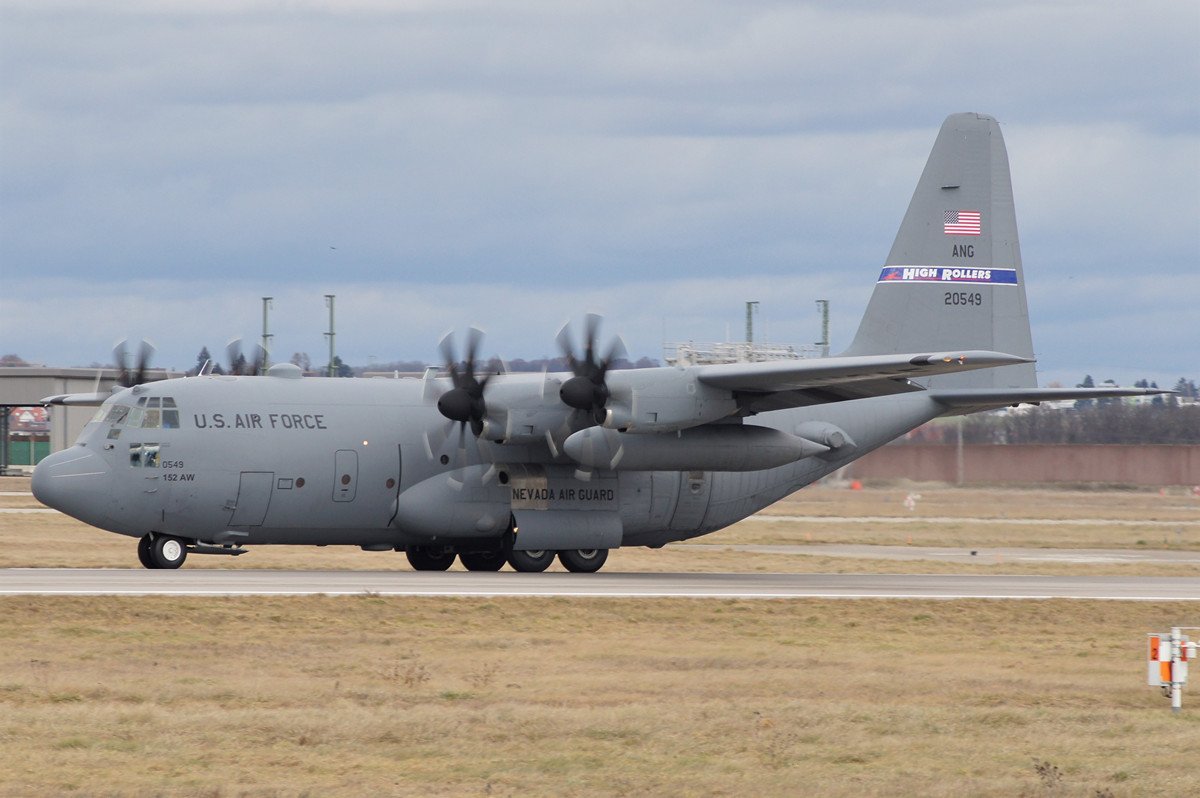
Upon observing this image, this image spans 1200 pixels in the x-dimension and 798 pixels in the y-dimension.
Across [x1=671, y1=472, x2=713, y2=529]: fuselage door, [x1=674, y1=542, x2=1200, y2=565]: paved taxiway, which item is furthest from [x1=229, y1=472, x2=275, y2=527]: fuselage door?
[x1=674, y1=542, x2=1200, y2=565]: paved taxiway

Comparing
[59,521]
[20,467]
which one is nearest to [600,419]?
[59,521]

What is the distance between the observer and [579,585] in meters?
26.6

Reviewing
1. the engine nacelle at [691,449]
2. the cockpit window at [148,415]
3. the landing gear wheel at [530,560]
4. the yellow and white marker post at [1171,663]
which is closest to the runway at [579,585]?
the landing gear wheel at [530,560]

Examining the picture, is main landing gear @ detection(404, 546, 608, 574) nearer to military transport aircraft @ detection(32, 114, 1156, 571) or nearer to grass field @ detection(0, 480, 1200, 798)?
military transport aircraft @ detection(32, 114, 1156, 571)

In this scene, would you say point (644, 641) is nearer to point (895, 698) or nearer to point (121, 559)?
point (895, 698)

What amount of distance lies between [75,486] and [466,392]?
22.8 ft

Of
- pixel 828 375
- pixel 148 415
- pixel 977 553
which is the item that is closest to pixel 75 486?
pixel 148 415

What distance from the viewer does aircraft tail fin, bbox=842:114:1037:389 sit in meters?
33.7

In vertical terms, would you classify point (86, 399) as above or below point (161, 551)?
above

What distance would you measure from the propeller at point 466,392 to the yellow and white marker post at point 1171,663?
1463cm

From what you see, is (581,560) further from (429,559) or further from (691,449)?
(691,449)

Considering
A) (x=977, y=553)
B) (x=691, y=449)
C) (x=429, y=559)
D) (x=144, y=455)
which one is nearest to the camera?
(x=144, y=455)

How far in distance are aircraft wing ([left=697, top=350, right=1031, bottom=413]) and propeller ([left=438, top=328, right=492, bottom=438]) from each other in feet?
13.4

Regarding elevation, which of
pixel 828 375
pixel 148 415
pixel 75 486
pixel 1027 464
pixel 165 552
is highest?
pixel 828 375
